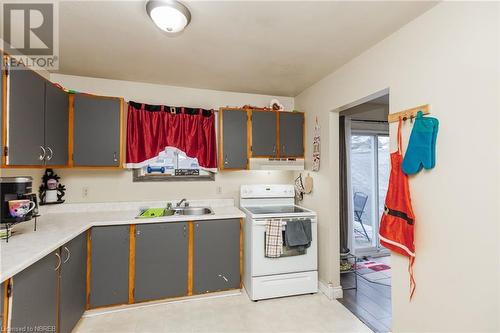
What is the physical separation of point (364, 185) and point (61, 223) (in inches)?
170

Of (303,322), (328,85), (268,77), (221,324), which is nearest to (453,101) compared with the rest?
(328,85)

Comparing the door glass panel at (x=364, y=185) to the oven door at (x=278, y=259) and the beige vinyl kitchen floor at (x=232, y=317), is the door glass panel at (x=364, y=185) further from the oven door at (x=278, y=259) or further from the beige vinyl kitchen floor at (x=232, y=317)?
the beige vinyl kitchen floor at (x=232, y=317)

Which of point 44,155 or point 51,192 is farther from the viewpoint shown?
point 51,192

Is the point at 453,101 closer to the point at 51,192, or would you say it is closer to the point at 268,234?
the point at 268,234

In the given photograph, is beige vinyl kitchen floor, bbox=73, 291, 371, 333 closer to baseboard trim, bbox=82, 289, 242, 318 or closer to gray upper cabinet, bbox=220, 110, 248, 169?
baseboard trim, bbox=82, 289, 242, 318

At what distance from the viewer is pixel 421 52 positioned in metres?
1.74

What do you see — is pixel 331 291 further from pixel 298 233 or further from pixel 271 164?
pixel 271 164

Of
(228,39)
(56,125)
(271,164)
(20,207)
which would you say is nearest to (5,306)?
(20,207)

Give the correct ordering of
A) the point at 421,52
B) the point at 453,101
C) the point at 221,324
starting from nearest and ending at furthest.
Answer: the point at 453,101 < the point at 421,52 < the point at 221,324

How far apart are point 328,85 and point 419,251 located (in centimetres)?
192

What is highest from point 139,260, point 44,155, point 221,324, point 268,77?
point 268,77

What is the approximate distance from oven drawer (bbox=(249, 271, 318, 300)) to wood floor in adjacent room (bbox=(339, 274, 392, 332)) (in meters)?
0.38

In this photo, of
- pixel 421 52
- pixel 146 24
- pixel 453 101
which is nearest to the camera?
pixel 453 101

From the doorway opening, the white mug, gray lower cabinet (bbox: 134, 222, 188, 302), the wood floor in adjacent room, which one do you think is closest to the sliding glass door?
the doorway opening
